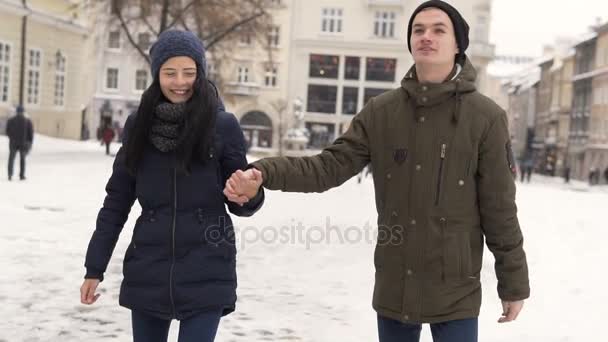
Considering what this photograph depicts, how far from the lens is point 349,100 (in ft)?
204

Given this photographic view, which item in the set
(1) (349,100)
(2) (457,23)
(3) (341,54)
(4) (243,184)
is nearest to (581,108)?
(1) (349,100)

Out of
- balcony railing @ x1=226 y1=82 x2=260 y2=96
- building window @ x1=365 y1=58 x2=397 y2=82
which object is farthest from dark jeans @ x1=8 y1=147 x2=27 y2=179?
building window @ x1=365 y1=58 x2=397 y2=82

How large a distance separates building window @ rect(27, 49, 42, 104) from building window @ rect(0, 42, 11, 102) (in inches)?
88.1

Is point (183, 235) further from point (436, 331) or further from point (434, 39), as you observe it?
point (434, 39)

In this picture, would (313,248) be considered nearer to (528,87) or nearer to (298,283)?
(298,283)

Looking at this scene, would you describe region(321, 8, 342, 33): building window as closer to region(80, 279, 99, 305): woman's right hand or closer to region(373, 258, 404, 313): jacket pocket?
region(80, 279, 99, 305): woman's right hand

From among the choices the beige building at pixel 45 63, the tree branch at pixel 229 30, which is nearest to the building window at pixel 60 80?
the beige building at pixel 45 63

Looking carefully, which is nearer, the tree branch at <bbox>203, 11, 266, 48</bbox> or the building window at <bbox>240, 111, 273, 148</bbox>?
the tree branch at <bbox>203, 11, 266, 48</bbox>

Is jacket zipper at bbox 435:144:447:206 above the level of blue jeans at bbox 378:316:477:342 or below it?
above

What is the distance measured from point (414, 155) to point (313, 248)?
7614 mm

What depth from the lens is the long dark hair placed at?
3.26m

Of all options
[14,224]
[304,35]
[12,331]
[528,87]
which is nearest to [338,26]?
[304,35]

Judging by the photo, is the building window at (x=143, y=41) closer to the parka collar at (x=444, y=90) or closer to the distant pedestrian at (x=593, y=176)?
the parka collar at (x=444, y=90)

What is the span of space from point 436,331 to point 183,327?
108cm
